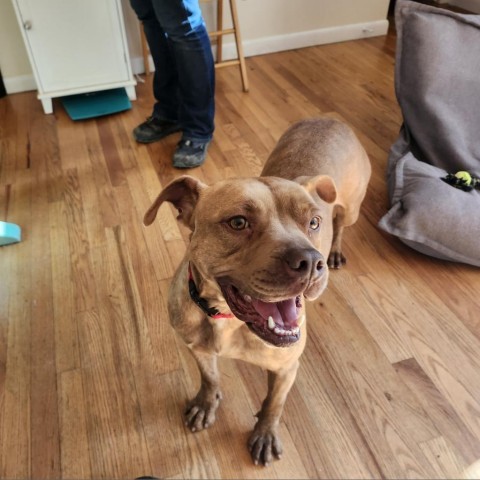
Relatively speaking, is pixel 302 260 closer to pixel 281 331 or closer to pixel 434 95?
pixel 281 331

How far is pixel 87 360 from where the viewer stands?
69.3 inches

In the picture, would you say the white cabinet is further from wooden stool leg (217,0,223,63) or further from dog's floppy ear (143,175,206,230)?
dog's floppy ear (143,175,206,230)

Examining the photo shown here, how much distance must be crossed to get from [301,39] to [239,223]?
3815mm

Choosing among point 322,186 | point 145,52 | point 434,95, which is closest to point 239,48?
point 145,52

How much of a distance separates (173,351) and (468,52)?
7.53ft

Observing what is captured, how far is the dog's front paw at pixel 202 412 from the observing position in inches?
60.7

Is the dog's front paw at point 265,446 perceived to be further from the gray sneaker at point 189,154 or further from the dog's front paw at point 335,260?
the gray sneaker at point 189,154

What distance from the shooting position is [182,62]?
2584mm

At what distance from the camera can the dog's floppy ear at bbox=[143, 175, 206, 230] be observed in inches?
51.6

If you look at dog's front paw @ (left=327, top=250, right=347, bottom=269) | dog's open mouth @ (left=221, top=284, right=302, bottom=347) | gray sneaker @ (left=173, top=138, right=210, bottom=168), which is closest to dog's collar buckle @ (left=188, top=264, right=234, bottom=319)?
dog's open mouth @ (left=221, top=284, right=302, bottom=347)

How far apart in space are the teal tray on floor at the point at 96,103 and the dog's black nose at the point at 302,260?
9.07ft

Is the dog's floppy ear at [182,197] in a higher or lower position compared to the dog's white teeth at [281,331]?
higher

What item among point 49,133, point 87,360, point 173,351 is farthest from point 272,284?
point 49,133

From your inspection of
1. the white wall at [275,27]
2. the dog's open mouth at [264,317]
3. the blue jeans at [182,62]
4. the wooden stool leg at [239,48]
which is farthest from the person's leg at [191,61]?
the dog's open mouth at [264,317]
